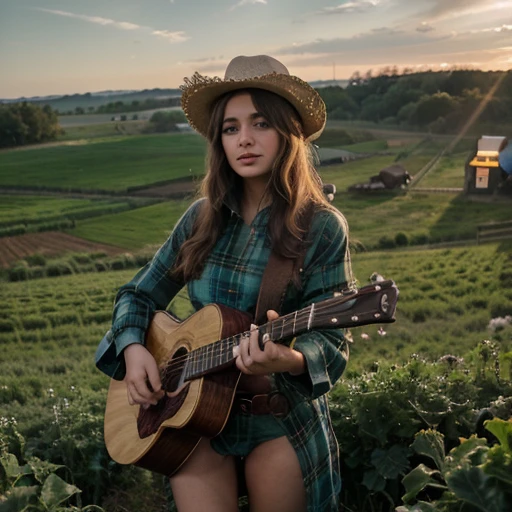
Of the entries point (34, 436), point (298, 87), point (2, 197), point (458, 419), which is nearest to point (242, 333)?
point (298, 87)

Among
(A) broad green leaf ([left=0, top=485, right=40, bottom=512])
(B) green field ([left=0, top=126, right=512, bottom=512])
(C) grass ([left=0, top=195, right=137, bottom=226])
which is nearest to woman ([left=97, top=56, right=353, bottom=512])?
(A) broad green leaf ([left=0, top=485, right=40, bottom=512])

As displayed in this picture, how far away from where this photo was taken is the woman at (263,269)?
2.18m

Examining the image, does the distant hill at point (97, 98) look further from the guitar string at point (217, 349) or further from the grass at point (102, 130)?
the guitar string at point (217, 349)

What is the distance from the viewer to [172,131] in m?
5.04

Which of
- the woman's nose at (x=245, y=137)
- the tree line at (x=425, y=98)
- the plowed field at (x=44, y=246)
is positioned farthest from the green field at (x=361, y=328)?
the woman's nose at (x=245, y=137)

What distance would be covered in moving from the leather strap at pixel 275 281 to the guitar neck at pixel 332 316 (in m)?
0.13

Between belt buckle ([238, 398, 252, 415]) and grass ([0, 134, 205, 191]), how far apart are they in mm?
2815

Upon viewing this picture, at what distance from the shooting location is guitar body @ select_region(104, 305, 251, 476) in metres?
2.12

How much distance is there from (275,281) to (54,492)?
134 cm

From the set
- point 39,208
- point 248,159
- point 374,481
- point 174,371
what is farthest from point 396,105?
point 174,371

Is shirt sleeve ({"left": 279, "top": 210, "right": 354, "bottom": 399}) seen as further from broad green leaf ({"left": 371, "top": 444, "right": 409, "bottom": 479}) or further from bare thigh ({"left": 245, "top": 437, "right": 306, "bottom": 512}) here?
broad green leaf ({"left": 371, "top": 444, "right": 409, "bottom": 479})

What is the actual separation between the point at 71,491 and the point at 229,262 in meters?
1.17

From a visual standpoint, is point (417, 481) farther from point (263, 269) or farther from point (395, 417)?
point (263, 269)

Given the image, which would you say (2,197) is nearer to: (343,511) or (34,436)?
(34,436)
